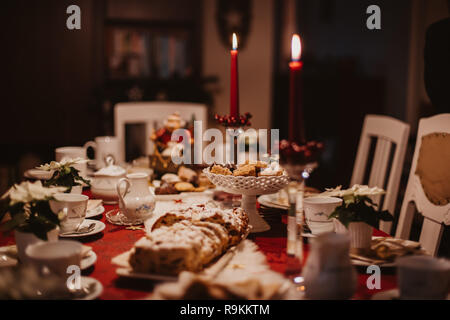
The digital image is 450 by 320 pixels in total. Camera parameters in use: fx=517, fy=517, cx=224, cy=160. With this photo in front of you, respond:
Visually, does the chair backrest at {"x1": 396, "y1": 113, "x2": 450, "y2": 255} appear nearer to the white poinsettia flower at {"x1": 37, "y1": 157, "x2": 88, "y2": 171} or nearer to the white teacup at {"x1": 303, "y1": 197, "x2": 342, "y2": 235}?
the white teacup at {"x1": 303, "y1": 197, "x2": 342, "y2": 235}

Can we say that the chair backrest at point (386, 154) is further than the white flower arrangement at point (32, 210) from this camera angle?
Yes

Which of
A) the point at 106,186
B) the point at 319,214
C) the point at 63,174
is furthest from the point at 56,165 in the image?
the point at 319,214

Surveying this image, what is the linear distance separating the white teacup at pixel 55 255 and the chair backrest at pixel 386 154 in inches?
59.1

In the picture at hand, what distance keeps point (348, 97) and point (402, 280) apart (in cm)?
514

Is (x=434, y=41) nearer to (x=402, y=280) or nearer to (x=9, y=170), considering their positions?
(x=402, y=280)

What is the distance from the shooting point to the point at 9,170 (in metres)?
4.79

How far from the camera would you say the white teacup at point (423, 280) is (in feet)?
3.36

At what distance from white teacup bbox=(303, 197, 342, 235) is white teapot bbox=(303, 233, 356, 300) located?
19.0 inches

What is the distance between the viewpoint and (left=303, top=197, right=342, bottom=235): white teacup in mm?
1559

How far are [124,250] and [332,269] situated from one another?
2.12 ft

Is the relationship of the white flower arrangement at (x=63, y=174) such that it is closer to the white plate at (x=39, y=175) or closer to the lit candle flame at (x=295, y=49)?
the white plate at (x=39, y=175)

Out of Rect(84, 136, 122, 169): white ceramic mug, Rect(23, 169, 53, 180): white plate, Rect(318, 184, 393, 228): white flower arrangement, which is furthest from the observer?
Rect(84, 136, 122, 169): white ceramic mug

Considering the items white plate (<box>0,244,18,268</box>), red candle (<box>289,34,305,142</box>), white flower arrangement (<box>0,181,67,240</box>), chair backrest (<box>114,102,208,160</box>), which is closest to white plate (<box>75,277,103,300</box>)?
white flower arrangement (<box>0,181,67,240</box>)

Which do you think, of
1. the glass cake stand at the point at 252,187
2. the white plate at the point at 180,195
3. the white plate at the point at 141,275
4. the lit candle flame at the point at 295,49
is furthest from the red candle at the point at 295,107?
the white plate at the point at 180,195
